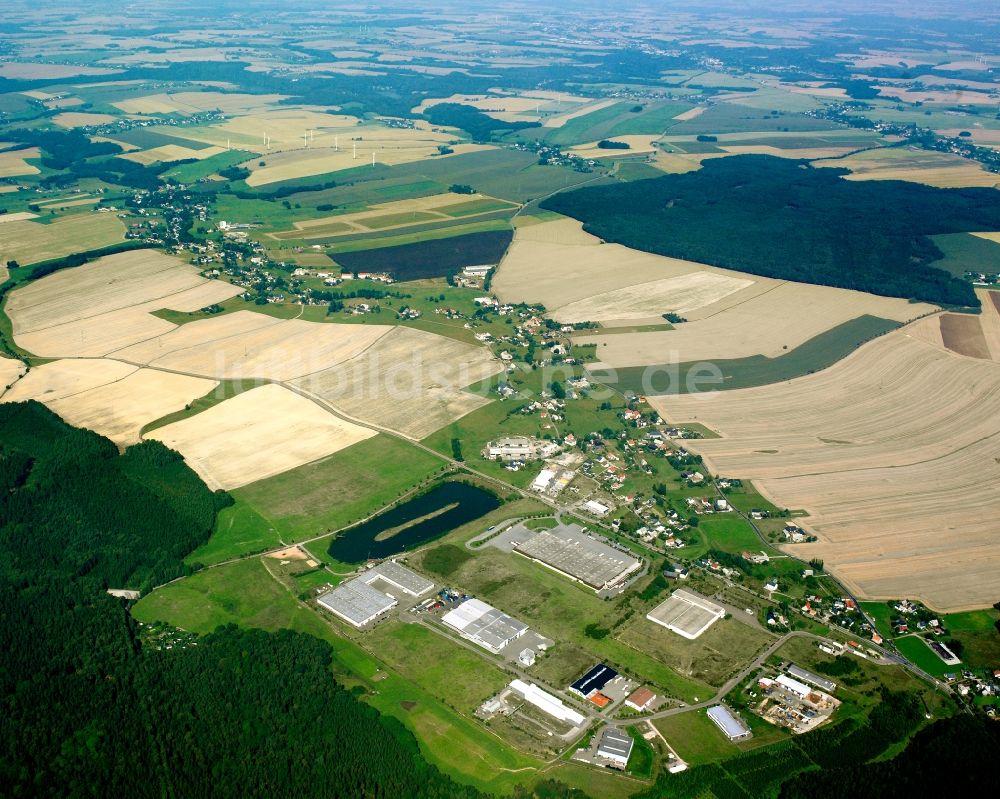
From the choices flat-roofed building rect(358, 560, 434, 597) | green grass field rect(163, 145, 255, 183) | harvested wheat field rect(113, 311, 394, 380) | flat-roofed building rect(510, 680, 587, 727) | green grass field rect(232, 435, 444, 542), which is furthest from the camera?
green grass field rect(163, 145, 255, 183)

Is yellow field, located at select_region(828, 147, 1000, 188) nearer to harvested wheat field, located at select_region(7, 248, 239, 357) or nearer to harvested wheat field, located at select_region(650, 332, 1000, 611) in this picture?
harvested wheat field, located at select_region(650, 332, 1000, 611)

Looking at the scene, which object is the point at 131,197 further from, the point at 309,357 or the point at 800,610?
the point at 800,610

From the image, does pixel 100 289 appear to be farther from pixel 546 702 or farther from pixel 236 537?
pixel 546 702

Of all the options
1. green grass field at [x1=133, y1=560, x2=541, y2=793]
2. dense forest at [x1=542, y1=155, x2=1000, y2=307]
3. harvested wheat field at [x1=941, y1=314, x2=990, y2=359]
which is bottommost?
green grass field at [x1=133, y1=560, x2=541, y2=793]

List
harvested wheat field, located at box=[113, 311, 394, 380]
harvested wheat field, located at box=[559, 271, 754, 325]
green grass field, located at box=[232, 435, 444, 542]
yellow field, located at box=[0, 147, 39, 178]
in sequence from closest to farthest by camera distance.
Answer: green grass field, located at box=[232, 435, 444, 542]
harvested wheat field, located at box=[113, 311, 394, 380]
harvested wheat field, located at box=[559, 271, 754, 325]
yellow field, located at box=[0, 147, 39, 178]

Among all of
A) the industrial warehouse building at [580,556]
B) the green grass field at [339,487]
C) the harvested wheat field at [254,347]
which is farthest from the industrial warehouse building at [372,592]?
the harvested wheat field at [254,347]

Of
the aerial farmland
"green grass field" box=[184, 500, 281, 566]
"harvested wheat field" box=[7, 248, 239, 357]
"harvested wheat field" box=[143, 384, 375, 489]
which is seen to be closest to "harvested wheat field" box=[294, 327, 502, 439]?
the aerial farmland

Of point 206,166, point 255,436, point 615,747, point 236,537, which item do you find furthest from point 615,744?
point 206,166
